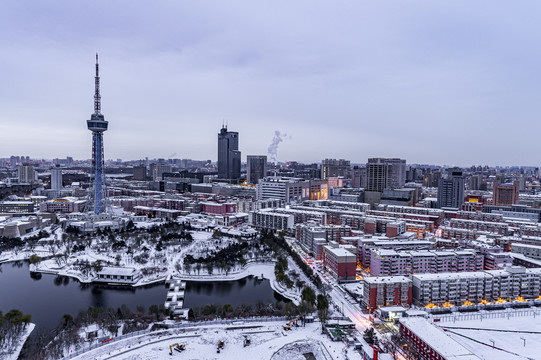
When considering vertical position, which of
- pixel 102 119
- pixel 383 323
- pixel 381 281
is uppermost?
pixel 102 119

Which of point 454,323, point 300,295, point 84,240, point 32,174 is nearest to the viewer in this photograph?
point 454,323

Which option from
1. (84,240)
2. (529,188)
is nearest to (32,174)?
(84,240)

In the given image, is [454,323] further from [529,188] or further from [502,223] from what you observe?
[529,188]

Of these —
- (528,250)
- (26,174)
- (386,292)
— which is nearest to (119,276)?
(386,292)

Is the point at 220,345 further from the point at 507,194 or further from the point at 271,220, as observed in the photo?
the point at 507,194

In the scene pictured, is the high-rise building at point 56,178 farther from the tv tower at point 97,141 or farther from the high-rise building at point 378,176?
the high-rise building at point 378,176

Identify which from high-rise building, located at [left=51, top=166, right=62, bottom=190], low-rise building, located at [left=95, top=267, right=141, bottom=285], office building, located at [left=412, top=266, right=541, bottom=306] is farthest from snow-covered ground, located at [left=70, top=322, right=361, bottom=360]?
high-rise building, located at [left=51, top=166, right=62, bottom=190]
